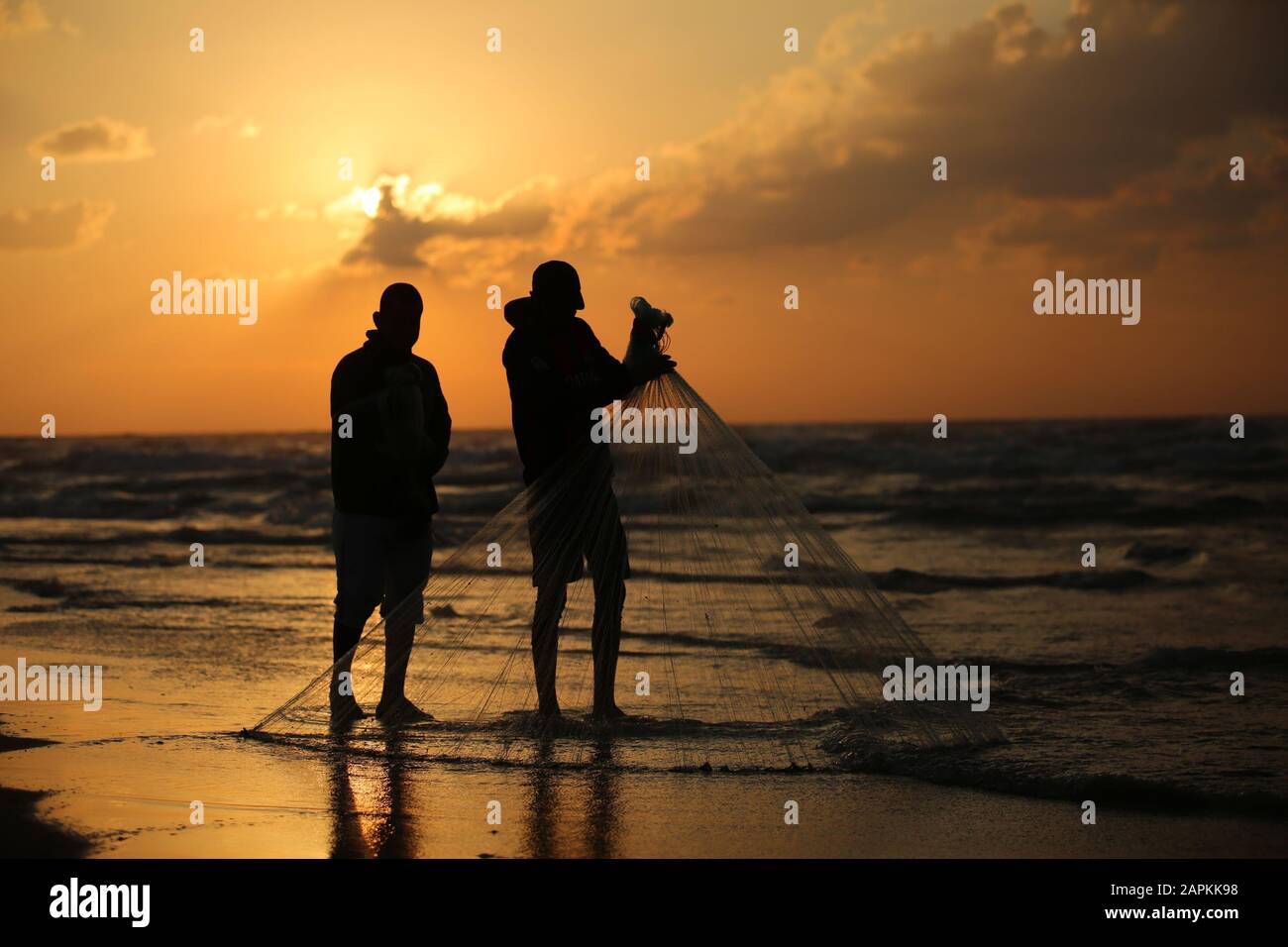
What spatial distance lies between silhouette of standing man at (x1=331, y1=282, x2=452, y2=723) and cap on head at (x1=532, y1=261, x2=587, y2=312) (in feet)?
2.10

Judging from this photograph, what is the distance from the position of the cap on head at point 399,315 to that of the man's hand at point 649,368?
1.03 metres

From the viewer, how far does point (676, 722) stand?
541 cm

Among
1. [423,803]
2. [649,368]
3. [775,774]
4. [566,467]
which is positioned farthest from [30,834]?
[649,368]

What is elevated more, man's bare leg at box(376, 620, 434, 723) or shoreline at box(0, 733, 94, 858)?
man's bare leg at box(376, 620, 434, 723)

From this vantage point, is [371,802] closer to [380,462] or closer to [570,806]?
[570,806]

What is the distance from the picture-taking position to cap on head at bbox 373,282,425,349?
5.66 meters

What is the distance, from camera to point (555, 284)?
5391 millimetres

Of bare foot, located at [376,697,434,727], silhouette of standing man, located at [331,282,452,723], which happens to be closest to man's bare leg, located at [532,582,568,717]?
bare foot, located at [376,697,434,727]

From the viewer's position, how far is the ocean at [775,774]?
4.04 m

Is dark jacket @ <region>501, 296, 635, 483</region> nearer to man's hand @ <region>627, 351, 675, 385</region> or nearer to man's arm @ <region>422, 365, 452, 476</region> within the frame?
man's hand @ <region>627, 351, 675, 385</region>
